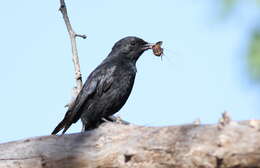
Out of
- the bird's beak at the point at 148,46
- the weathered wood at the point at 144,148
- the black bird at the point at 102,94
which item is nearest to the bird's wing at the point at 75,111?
the black bird at the point at 102,94

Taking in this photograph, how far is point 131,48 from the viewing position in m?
8.23

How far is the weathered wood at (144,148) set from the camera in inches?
142

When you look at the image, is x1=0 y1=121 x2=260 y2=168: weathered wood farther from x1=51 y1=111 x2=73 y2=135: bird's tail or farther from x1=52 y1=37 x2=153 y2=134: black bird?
x1=52 y1=37 x2=153 y2=134: black bird

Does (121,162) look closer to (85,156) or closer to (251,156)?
(85,156)

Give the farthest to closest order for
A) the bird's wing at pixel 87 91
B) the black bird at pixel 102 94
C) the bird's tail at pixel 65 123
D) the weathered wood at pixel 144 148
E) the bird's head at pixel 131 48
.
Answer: the bird's head at pixel 131 48 < the black bird at pixel 102 94 < the bird's wing at pixel 87 91 < the bird's tail at pixel 65 123 < the weathered wood at pixel 144 148

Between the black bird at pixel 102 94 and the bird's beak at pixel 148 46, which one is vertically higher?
the bird's beak at pixel 148 46

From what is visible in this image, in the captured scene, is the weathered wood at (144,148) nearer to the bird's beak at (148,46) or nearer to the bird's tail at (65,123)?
the bird's tail at (65,123)

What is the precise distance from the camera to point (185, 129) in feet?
13.1

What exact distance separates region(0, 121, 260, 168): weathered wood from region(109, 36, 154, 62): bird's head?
11.7ft

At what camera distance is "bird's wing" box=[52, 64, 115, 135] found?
706 centimetres

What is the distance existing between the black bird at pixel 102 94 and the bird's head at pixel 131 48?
151 millimetres

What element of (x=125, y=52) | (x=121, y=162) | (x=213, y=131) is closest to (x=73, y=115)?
(x=125, y=52)

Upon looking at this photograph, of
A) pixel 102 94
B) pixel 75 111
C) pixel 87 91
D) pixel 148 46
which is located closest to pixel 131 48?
pixel 148 46

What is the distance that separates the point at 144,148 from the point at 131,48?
14.0 ft
